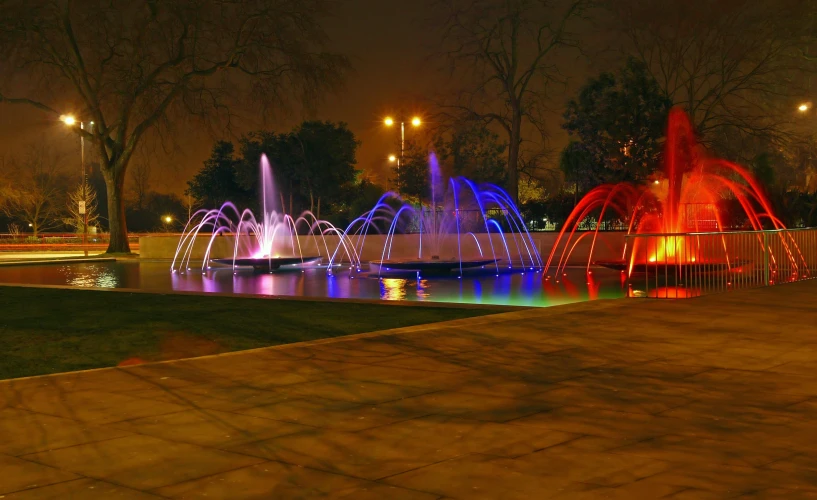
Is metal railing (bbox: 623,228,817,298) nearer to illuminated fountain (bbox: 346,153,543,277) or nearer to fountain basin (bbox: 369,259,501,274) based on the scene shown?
fountain basin (bbox: 369,259,501,274)

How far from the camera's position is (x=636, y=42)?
36156 mm

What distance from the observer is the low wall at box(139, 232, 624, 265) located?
103 ft

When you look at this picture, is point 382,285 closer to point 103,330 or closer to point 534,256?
point 103,330

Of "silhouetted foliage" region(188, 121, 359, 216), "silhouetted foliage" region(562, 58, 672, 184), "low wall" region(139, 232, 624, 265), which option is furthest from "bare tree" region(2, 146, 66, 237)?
"silhouetted foliage" region(562, 58, 672, 184)

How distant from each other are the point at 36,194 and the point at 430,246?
5646cm

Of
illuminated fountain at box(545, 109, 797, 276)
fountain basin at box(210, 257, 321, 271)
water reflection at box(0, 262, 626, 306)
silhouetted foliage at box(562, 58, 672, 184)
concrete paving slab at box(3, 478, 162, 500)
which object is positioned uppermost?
silhouetted foliage at box(562, 58, 672, 184)

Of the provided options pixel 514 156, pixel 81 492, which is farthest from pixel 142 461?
pixel 514 156

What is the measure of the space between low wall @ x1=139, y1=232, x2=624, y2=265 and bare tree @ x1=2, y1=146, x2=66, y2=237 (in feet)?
139

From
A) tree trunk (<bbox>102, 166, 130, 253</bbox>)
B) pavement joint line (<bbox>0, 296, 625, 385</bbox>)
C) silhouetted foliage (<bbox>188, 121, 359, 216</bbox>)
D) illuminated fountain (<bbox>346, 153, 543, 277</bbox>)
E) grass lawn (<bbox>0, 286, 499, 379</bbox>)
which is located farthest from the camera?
silhouetted foliage (<bbox>188, 121, 359, 216</bbox>)

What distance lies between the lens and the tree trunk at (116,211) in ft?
144

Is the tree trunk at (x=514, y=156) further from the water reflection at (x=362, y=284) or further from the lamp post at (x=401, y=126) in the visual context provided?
the water reflection at (x=362, y=284)

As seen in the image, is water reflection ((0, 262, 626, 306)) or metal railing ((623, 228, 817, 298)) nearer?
metal railing ((623, 228, 817, 298))

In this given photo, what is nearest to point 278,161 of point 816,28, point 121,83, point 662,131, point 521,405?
point 121,83

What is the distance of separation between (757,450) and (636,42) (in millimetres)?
33077
